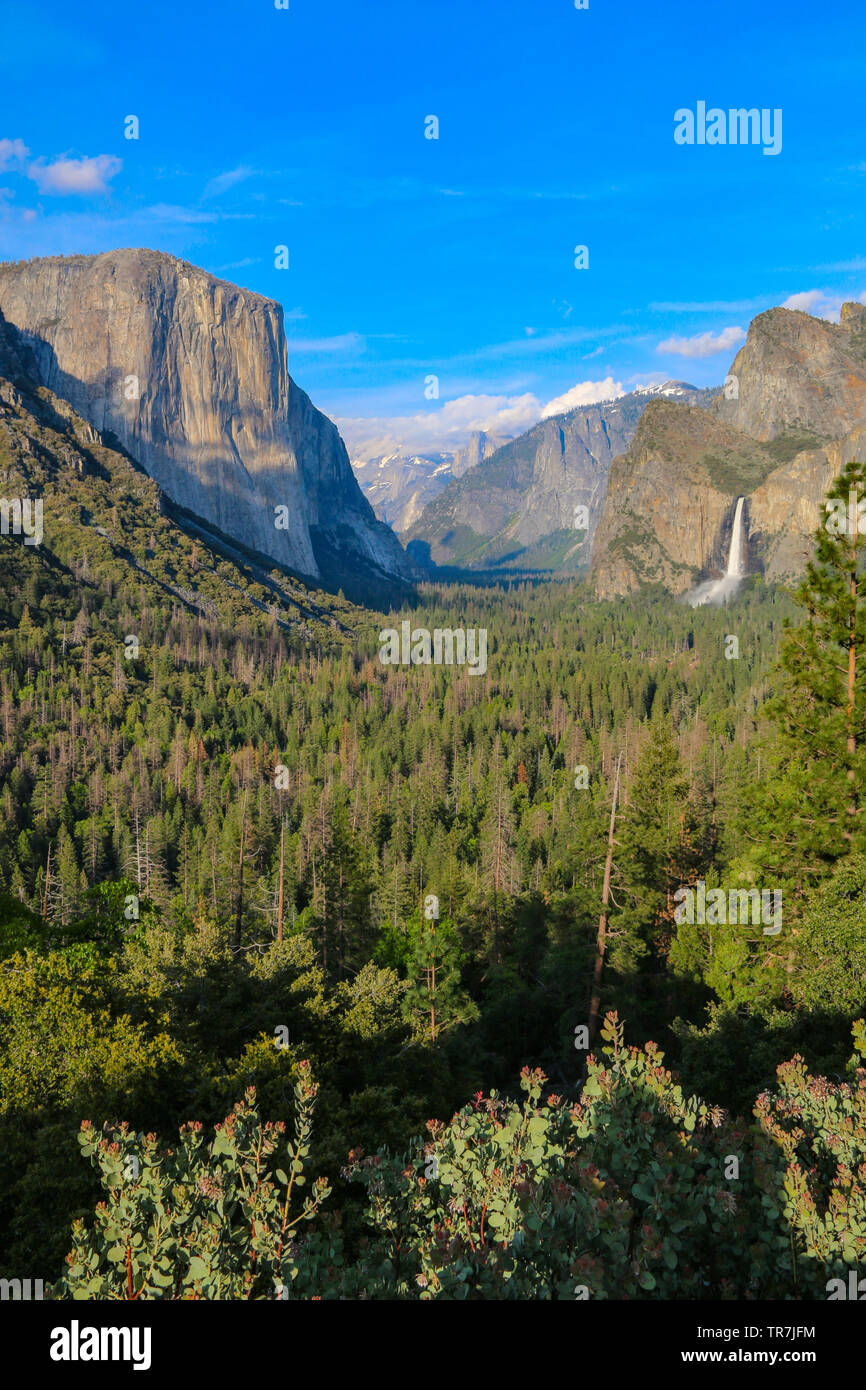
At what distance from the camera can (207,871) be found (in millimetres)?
62469

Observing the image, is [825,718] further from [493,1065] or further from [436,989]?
[493,1065]

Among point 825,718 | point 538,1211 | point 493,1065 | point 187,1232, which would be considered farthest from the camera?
point 493,1065

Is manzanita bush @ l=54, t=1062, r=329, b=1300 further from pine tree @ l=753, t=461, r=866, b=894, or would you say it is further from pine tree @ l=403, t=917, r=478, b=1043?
pine tree @ l=403, t=917, r=478, b=1043

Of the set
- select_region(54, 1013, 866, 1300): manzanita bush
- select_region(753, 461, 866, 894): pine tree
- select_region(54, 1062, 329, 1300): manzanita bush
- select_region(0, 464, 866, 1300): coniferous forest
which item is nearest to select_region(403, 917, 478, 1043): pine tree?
select_region(0, 464, 866, 1300): coniferous forest

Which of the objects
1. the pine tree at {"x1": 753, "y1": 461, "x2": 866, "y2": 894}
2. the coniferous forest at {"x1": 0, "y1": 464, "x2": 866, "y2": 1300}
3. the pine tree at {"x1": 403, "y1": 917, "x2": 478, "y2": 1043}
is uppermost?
the pine tree at {"x1": 753, "y1": 461, "x2": 866, "y2": 894}

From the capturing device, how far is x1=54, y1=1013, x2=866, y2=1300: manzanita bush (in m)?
5.71

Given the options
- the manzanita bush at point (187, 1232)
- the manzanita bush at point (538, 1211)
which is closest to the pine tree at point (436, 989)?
the manzanita bush at point (538, 1211)

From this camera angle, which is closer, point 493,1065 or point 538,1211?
point 538,1211

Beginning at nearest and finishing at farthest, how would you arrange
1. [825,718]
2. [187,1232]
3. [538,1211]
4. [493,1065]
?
[538,1211] → [187,1232] → [825,718] → [493,1065]

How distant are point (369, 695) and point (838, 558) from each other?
111 m

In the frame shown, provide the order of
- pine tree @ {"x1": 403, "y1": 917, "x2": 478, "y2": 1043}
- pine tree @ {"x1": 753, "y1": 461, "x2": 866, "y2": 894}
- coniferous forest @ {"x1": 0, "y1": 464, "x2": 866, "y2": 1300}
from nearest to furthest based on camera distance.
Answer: coniferous forest @ {"x1": 0, "y1": 464, "x2": 866, "y2": 1300}
pine tree @ {"x1": 753, "y1": 461, "x2": 866, "y2": 894}
pine tree @ {"x1": 403, "y1": 917, "x2": 478, "y2": 1043}

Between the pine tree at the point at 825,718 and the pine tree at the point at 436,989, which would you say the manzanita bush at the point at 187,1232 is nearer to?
the pine tree at the point at 825,718

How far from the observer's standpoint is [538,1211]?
596 cm

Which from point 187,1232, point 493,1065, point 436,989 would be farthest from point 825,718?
point 493,1065
